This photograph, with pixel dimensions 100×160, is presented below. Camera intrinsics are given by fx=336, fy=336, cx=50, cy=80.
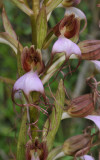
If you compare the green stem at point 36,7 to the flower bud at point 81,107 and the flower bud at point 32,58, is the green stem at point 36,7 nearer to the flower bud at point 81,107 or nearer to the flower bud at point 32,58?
the flower bud at point 32,58

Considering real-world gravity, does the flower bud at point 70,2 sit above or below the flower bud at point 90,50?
above

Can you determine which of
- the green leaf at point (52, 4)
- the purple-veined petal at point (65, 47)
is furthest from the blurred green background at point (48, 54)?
the purple-veined petal at point (65, 47)

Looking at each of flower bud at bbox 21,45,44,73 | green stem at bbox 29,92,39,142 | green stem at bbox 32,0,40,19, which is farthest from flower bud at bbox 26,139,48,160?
green stem at bbox 32,0,40,19

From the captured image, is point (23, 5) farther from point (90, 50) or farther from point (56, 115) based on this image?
point (56, 115)

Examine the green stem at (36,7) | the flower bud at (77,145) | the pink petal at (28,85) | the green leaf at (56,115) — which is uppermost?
the green stem at (36,7)

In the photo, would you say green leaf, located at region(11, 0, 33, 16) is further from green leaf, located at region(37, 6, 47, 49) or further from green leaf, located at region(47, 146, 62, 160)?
green leaf, located at region(47, 146, 62, 160)
